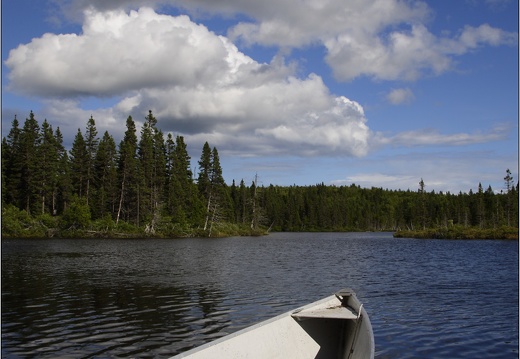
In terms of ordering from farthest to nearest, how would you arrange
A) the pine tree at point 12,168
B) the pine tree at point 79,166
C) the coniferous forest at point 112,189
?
the pine tree at point 79,166 < the pine tree at point 12,168 < the coniferous forest at point 112,189

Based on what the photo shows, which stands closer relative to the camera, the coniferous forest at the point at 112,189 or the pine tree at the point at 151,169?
the coniferous forest at the point at 112,189

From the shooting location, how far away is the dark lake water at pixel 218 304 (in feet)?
41.9

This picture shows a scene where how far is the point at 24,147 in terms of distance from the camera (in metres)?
82.5

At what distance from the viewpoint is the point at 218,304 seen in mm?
18641

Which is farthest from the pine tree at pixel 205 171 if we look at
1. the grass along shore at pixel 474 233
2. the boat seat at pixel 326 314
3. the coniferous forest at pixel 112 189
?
the boat seat at pixel 326 314

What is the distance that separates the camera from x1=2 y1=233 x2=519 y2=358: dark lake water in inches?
503

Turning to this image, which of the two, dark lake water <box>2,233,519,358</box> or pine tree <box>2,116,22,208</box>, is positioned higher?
pine tree <box>2,116,22,208</box>

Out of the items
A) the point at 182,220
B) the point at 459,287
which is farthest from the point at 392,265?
the point at 182,220

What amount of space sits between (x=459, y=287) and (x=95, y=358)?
19584 mm

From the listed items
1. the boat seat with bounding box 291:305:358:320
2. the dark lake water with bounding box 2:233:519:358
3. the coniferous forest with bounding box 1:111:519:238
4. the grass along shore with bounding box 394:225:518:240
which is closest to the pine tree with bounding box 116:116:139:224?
the coniferous forest with bounding box 1:111:519:238

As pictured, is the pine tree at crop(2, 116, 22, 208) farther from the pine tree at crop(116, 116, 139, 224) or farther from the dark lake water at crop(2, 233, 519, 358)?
the dark lake water at crop(2, 233, 519, 358)

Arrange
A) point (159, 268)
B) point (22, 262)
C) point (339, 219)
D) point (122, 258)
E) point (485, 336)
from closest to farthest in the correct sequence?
point (485, 336) < point (159, 268) < point (22, 262) < point (122, 258) < point (339, 219)

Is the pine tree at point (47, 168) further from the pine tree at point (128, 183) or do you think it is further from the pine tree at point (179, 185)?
the pine tree at point (179, 185)

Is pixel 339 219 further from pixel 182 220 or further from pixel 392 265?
pixel 392 265
